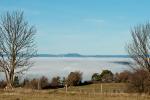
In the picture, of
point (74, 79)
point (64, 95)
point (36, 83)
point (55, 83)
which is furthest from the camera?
point (74, 79)

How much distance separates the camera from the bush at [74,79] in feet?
203

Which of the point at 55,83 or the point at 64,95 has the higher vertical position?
→ the point at 55,83

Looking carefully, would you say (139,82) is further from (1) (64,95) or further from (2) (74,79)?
(2) (74,79)

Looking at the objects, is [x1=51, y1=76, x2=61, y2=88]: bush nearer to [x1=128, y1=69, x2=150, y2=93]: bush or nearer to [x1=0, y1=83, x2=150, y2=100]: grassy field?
[x1=128, y1=69, x2=150, y2=93]: bush

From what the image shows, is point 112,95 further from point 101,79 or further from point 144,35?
point 101,79

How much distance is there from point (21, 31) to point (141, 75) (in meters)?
15.2

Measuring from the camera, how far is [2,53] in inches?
1538

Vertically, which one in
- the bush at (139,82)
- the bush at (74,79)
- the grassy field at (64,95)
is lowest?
the grassy field at (64,95)

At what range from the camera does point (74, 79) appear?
62.8 m

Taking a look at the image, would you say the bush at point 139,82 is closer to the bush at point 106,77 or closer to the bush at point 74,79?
the bush at point 74,79

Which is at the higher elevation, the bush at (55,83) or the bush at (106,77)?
the bush at (106,77)

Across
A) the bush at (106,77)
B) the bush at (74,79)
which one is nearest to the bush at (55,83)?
the bush at (74,79)

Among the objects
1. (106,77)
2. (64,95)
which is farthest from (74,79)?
(64,95)

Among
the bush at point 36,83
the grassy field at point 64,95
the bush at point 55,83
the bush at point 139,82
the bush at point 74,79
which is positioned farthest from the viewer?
the bush at point 74,79
